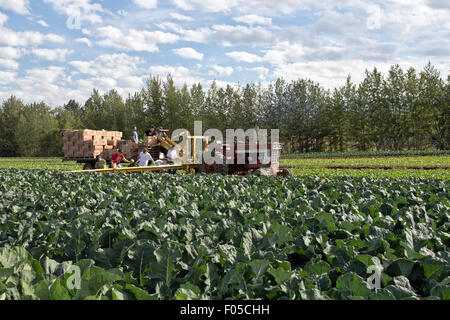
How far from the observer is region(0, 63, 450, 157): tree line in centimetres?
4938

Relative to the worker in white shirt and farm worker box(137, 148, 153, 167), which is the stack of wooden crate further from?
the worker in white shirt

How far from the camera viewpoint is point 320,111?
177 feet

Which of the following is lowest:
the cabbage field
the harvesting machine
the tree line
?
the cabbage field

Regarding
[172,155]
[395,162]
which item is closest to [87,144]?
[172,155]

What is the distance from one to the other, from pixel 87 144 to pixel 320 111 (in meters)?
40.8

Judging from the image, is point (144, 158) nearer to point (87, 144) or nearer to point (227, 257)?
point (87, 144)

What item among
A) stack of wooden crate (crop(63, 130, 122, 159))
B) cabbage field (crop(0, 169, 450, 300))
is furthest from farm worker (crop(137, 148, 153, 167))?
cabbage field (crop(0, 169, 450, 300))

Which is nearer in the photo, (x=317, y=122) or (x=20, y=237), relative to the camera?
(x=20, y=237)

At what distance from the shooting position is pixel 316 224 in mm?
3715

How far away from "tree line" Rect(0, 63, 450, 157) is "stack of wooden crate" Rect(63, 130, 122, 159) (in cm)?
3103
